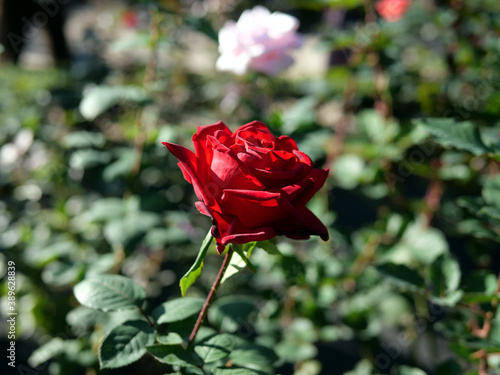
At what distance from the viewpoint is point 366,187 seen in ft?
3.96

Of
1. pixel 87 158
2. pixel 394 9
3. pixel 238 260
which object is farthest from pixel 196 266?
pixel 394 9

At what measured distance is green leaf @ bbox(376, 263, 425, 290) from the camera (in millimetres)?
659

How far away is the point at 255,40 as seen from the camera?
1009 mm

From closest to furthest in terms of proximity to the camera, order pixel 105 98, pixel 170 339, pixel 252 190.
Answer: pixel 252 190, pixel 170 339, pixel 105 98

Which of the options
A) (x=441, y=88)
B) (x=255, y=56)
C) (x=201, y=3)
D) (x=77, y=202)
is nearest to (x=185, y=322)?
(x=255, y=56)

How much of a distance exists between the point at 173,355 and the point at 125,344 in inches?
2.5

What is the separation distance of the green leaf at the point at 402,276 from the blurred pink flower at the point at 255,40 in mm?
591

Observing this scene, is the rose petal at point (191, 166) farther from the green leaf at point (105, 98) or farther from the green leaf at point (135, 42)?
the green leaf at point (135, 42)

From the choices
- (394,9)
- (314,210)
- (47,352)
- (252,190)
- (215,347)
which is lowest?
(47,352)

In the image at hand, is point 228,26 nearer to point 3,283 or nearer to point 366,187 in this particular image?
point 366,187

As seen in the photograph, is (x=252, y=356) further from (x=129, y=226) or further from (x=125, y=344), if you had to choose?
(x=129, y=226)

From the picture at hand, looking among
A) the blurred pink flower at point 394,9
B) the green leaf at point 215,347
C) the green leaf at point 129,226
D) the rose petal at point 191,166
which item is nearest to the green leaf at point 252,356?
the green leaf at point 215,347

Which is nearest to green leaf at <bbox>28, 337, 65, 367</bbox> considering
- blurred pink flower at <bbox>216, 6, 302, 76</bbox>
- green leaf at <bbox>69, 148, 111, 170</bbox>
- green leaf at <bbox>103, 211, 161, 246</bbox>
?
green leaf at <bbox>103, 211, 161, 246</bbox>

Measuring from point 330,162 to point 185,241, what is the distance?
484mm
